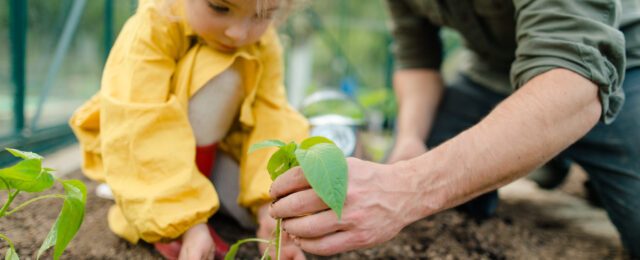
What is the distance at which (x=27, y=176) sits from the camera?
727 millimetres

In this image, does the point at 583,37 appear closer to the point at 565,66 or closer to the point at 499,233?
the point at 565,66

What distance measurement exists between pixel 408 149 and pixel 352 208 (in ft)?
2.71

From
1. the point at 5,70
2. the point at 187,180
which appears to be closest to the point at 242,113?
the point at 187,180

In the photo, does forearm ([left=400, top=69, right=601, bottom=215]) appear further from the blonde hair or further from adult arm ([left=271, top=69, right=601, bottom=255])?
the blonde hair

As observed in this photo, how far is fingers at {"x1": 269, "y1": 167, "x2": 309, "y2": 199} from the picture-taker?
0.80m

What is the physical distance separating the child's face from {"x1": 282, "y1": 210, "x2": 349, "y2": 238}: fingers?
362 mm

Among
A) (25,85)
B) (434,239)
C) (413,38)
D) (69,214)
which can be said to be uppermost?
(69,214)

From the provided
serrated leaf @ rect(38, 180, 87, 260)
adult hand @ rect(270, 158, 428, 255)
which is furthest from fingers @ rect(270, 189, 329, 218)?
serrated leaf @ rect(38, 180, 87, 260)

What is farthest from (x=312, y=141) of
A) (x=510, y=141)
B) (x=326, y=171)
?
(x=510, y=141)

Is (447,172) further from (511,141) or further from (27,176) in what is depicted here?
(27,176)

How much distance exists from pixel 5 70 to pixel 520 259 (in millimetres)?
1481

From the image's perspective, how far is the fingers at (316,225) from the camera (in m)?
0.80

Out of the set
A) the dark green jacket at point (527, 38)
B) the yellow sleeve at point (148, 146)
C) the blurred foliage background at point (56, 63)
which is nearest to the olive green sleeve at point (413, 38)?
the dark green jacket at point (527, 38)

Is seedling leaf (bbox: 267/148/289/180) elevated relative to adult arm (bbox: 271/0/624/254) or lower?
elevated
